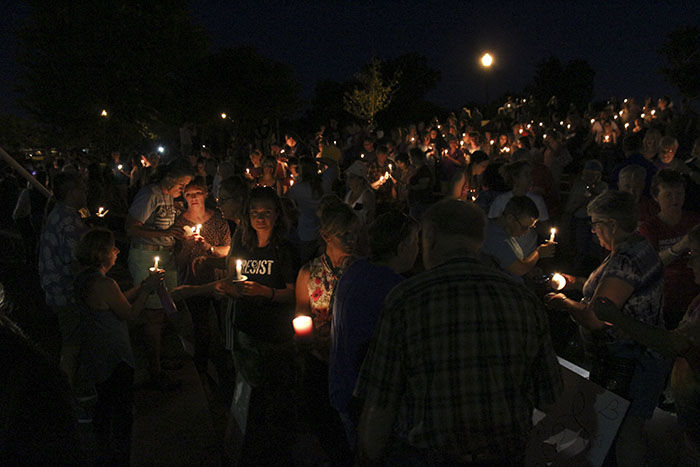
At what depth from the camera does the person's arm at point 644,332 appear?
2611 mm

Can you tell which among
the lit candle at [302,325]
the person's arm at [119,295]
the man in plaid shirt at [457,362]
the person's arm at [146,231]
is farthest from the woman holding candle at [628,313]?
the person's arm at [146,231]

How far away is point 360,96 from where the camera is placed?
3538 centimetres

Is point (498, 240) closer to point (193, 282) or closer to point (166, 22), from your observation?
point (193, 282)

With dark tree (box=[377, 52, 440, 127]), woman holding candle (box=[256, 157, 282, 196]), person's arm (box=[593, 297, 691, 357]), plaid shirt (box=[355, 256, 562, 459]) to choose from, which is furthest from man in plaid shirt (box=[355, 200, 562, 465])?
dark tree (box=[377, 52, 440, 127])

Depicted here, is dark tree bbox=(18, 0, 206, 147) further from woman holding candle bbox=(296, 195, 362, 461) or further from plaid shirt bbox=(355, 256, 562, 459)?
plaid shirt bbox=(355, 256, 562, 459)

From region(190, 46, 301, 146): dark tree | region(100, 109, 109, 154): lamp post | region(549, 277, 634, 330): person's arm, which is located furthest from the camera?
region(190, 46, 301, 146): dark tree

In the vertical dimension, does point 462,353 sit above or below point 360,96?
below

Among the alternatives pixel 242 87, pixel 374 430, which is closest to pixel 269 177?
pixel 374 430

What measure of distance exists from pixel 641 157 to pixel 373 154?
14.7ft

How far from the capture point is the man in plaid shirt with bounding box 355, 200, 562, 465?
72.8 inches

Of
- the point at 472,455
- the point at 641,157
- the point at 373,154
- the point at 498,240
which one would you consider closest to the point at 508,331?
the point at 472,455

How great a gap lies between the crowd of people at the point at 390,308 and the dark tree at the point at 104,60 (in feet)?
96.5

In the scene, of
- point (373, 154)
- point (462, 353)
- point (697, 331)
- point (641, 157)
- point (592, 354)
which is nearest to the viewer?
point (462, 353)

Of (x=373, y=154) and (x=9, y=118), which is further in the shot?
(x=9, y=118)
